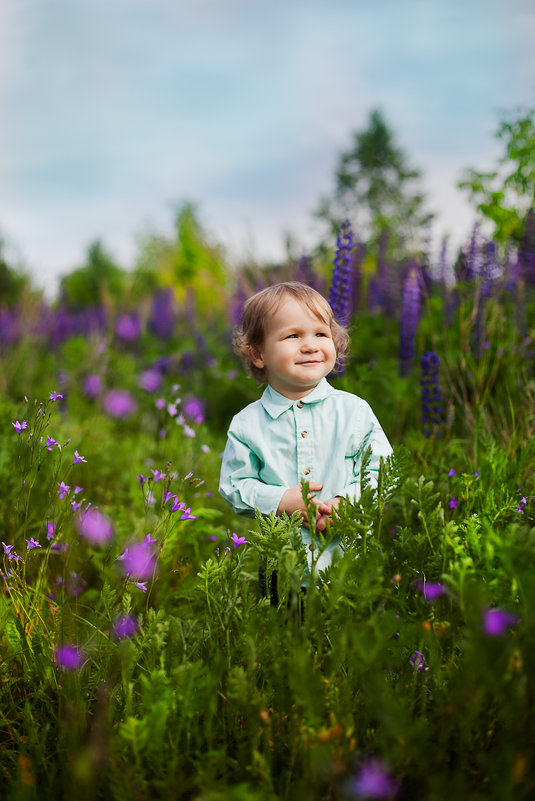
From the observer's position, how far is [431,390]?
3.08 m

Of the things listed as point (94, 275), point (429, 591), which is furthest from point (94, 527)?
point (94, 275)

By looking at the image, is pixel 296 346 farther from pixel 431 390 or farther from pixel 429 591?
pixel 431 390

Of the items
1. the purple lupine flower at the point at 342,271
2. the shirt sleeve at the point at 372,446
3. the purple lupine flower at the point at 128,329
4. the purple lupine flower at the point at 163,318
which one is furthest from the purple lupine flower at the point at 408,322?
the purple lupine flower at the point at 163,318

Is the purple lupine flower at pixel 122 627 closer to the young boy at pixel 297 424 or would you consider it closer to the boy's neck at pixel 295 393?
the young boy at pixel 297 424

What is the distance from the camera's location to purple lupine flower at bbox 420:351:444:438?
120 inches

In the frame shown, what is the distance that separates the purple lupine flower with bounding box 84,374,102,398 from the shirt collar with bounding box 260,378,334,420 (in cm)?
366

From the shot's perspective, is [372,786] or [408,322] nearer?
[372,786]

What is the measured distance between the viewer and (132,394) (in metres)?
5.79

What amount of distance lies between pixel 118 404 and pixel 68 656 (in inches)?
153

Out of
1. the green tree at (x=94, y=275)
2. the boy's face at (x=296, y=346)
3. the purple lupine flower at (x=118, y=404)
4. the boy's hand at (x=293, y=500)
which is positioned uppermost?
the green tree at (x=94, y=275)

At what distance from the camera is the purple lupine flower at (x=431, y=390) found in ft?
10.0

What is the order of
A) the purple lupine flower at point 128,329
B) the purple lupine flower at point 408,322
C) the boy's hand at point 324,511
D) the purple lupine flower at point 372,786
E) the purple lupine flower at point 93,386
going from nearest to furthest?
the purple lupine flower at point 372,786
the boy's hand at point 324,511
the purple lupine flower at point 408,322
the purple lupine flower at point 93,386
the purple lupine flower at point 128,329

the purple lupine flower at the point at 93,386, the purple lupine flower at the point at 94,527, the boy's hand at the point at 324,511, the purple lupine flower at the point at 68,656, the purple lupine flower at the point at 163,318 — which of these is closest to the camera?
the purple lupine flower at the point at 68,656

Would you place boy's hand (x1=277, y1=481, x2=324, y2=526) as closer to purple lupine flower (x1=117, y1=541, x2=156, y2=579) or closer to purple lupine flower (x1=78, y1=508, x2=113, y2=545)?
purple lupine flower (x1=117, y1=541, x2=156, y2=579)
